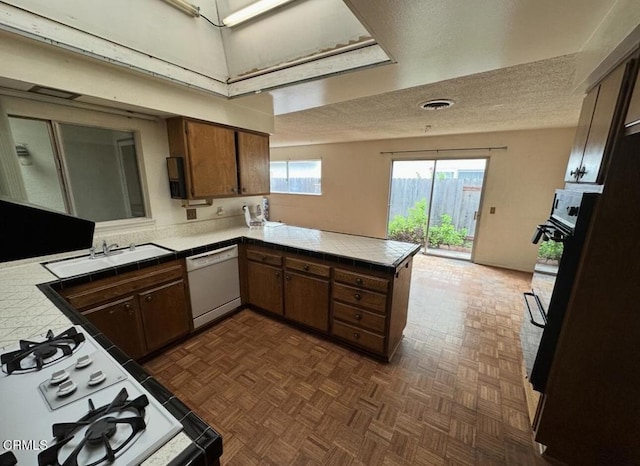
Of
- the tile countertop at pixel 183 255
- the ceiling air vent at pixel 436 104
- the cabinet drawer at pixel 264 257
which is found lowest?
the cabinet drawer at pixel 264 257

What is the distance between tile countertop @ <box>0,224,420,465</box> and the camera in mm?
642

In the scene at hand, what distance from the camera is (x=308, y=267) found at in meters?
2.32

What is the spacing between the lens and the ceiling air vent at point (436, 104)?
2466 mm

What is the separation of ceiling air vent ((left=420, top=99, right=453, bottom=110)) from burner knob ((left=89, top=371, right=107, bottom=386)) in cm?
299

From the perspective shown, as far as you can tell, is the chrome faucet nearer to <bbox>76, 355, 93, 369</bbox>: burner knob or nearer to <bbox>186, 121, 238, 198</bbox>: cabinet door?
<bbox>186, 121, 238, 198</bbox>: cabinet door

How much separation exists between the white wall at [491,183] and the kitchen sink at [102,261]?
420cm

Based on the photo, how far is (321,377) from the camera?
1.99 metres

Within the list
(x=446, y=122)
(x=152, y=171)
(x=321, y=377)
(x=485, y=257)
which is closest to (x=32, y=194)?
(x=152, y=171)

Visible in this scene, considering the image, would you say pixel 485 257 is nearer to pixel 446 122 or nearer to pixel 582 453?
pixel 446 122

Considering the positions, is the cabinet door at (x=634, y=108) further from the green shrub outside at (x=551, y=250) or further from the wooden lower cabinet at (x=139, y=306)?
the wooden lower cabinet at (x=139, y=306)

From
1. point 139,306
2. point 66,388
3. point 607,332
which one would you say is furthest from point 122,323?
point 607,332

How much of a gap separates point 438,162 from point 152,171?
4443 mm

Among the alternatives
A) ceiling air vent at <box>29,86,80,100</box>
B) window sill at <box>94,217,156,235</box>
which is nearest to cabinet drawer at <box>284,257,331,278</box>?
window sill at <box>94,217,156,235</box>

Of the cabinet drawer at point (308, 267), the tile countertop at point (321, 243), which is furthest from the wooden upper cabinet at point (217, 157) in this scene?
the cabinet drawer at point (308, 267)
